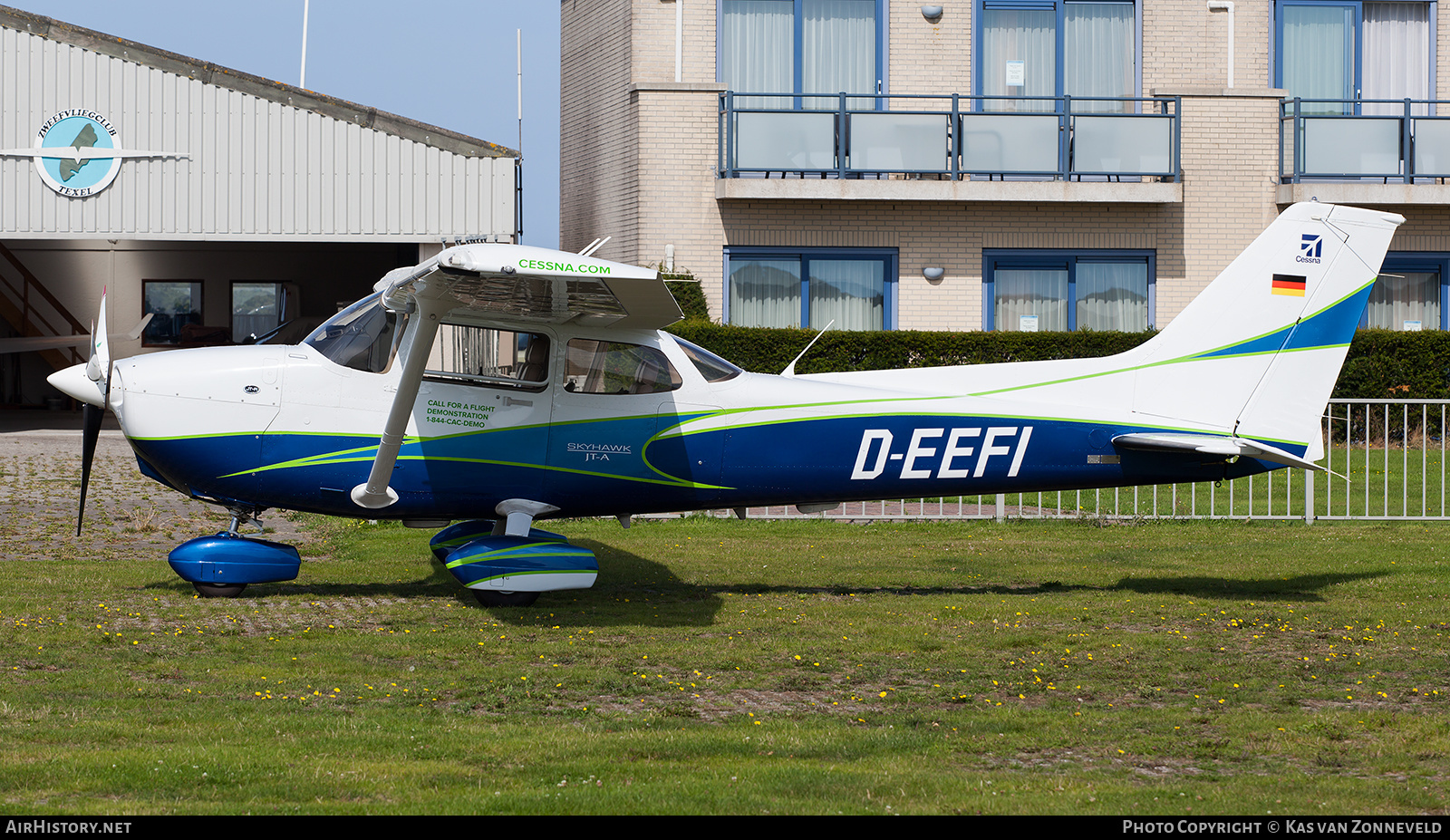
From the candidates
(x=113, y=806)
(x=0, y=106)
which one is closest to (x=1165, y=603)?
(x=113, y=806)

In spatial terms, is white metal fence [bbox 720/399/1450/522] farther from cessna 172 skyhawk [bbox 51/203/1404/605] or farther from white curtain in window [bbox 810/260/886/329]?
white curtain in window [bbox 810/260/886/329]

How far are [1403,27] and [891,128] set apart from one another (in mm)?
9791

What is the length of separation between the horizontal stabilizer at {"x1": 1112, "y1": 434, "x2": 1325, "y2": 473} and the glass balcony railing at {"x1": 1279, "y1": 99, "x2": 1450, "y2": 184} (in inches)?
571

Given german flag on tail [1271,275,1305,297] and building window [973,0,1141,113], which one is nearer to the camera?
german flag on tail [1271,275,1305,297]

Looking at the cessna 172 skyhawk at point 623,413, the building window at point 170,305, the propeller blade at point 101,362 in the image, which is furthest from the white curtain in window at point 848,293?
the building window at point 170,305

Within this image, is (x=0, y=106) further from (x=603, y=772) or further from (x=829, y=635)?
(x=603, y=772)

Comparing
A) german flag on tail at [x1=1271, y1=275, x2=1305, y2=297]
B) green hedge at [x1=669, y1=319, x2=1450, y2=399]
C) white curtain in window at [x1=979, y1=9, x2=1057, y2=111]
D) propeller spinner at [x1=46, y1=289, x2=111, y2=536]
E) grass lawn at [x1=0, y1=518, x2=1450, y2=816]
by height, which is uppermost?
white curtain in window at [x1=979, y1=9, x2=1057, y2=111]

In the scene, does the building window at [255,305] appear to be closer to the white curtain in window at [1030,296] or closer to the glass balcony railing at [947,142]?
the glass balcony railing at [947,142]

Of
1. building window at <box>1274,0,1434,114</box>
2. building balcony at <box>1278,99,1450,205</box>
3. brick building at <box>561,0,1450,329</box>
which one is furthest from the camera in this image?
building window at <box>1274,0,1434,114</box>

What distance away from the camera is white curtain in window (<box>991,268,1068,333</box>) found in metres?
22.9

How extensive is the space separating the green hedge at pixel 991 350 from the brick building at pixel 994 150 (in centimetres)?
147

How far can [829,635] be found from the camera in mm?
8531

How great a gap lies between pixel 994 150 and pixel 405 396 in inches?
604

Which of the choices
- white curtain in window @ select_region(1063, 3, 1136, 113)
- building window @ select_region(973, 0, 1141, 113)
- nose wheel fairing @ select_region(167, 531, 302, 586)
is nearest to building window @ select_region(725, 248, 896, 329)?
building window @ select_region(973, 0, 1141, 113)
